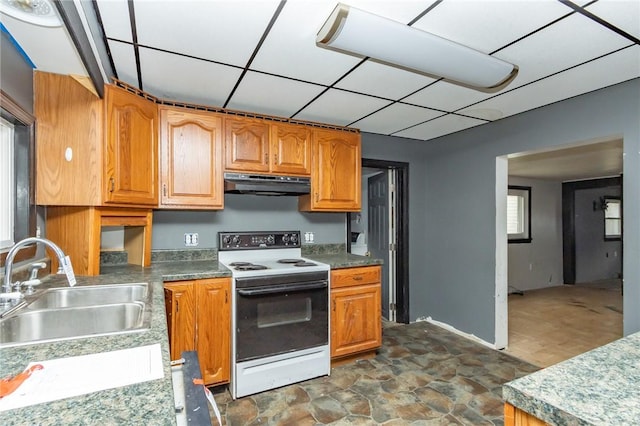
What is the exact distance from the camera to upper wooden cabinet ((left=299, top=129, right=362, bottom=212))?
3027 millimetres

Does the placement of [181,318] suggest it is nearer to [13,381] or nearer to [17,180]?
[17,180]

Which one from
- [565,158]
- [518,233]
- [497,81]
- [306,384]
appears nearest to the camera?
[497,81]

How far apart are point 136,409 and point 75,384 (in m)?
0.24

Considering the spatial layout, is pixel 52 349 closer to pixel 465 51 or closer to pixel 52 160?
pixel 52 160

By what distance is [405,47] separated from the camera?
1.64m

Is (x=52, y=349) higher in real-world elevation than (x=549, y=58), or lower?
lower

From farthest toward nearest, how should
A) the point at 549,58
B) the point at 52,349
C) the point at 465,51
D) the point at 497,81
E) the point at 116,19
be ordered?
the point at 497,81 < the point at 549,58 < the point at 465,51 < the point at 116,19 < the point at 52,349

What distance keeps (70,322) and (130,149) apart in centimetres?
118

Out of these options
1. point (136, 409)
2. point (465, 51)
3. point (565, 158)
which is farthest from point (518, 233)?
point (136, 409)

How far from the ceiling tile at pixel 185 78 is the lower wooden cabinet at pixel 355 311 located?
172cm

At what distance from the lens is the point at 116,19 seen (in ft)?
4.99

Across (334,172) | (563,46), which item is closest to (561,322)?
(334,172)

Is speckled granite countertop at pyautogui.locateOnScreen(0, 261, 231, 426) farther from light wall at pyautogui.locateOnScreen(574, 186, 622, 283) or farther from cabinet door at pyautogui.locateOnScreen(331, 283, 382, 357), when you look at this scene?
light wall at pyautogui.locateOnScreen(574, 186, 622, 283)

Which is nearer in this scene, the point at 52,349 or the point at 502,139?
the point at 52,349
